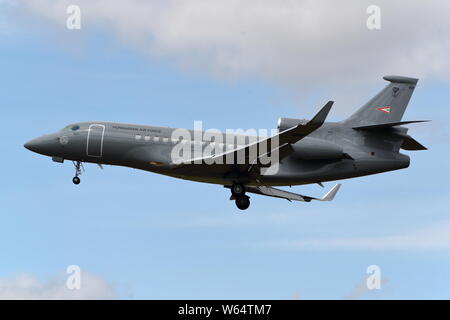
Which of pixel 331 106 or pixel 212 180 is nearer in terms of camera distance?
pixel 331 106

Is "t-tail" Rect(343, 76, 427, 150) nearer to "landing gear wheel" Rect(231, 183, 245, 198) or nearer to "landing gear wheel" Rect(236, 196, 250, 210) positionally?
"landing gear wheel" Rect(231, 183, 245, 198)

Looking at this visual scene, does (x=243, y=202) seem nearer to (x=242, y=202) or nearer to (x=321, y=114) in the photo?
(x=242, y=202)

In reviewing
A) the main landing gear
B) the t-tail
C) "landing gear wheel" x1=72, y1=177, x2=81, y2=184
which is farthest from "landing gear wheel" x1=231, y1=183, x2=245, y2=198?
"landing gear wheel" x1=72, y1=177, x2=81, y2=184

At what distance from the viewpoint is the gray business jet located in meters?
39.2

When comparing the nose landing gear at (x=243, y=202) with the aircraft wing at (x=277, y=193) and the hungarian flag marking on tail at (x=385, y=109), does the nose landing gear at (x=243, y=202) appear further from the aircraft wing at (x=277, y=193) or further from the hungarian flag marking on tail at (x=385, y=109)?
the hungarian flag marking on tail at (x=385, y=109)

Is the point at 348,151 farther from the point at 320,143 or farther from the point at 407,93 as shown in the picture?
the point at 407,93

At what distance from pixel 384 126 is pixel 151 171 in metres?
11.5

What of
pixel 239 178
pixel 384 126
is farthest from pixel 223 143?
pixel 384 126

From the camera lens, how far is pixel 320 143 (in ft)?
129

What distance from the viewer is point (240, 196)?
40.1 m

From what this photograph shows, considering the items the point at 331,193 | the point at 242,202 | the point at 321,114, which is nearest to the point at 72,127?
the point at 242,202

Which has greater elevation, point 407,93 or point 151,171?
point 407,93

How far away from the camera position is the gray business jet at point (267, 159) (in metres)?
39.2

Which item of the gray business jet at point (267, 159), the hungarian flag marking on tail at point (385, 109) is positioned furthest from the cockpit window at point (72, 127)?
the hungarian flag marking on tail at point (385, 109)
